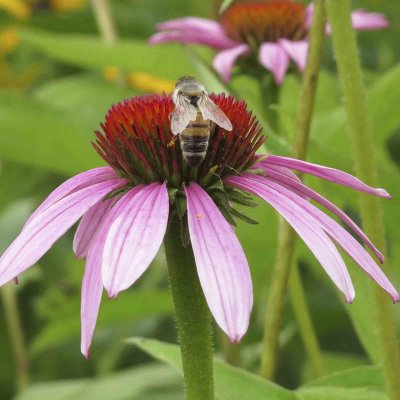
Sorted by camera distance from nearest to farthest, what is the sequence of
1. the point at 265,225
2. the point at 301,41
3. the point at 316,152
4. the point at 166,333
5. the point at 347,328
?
the point at 316,152, the point at 265,225, the point at 301,41, the point at 347,328, the point at 166,333

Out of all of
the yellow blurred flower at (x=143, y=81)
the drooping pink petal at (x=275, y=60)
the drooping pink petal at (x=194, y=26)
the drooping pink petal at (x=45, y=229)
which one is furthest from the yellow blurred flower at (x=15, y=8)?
the drooping pink petal at (x=45, y=229)

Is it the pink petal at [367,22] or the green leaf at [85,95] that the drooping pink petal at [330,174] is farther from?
the green leaf at [85,95]

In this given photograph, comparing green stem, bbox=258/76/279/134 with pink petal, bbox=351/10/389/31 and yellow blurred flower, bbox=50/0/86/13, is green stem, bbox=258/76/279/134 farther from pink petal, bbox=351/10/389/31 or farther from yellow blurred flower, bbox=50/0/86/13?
yellow blurred flower, bbox=50/0/86/13

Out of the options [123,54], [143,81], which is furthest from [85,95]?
[123,54]

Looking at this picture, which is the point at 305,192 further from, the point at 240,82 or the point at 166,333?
the point at 166,333

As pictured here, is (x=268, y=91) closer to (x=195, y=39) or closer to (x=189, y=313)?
(x=195, y=39)

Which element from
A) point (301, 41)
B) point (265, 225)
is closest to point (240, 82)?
point (301, 41)
